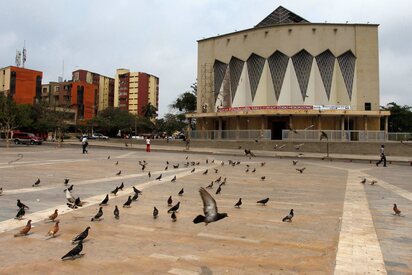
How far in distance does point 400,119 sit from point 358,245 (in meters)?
79.1

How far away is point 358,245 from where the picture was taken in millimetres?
5805

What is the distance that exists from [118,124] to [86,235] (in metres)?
82.6

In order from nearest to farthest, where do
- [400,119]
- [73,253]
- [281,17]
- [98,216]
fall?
[73,253]
[98,216]
[281,17]
[400,119]

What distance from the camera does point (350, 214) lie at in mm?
8258

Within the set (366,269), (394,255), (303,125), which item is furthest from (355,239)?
(303,125)

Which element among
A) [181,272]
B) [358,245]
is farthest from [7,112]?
[358,245]

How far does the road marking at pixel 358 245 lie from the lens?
4.80m

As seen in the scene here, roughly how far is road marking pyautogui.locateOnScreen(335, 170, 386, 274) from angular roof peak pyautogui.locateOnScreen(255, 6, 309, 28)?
5733cm

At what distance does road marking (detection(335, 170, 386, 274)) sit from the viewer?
4.80m

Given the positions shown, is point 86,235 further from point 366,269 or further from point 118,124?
point 118,124

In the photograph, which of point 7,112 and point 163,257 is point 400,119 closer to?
point 7,112

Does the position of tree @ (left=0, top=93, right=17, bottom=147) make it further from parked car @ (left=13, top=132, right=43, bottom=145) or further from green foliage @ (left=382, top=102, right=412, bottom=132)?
green foliage @ (left=382, top=102, right=412, bottom=132)

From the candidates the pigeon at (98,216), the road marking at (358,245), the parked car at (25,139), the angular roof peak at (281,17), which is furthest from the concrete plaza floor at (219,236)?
the angular roof peak at (281,17)

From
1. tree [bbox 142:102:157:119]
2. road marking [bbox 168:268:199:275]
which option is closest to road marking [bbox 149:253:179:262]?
road marking [bbox 168:268:199:275]
